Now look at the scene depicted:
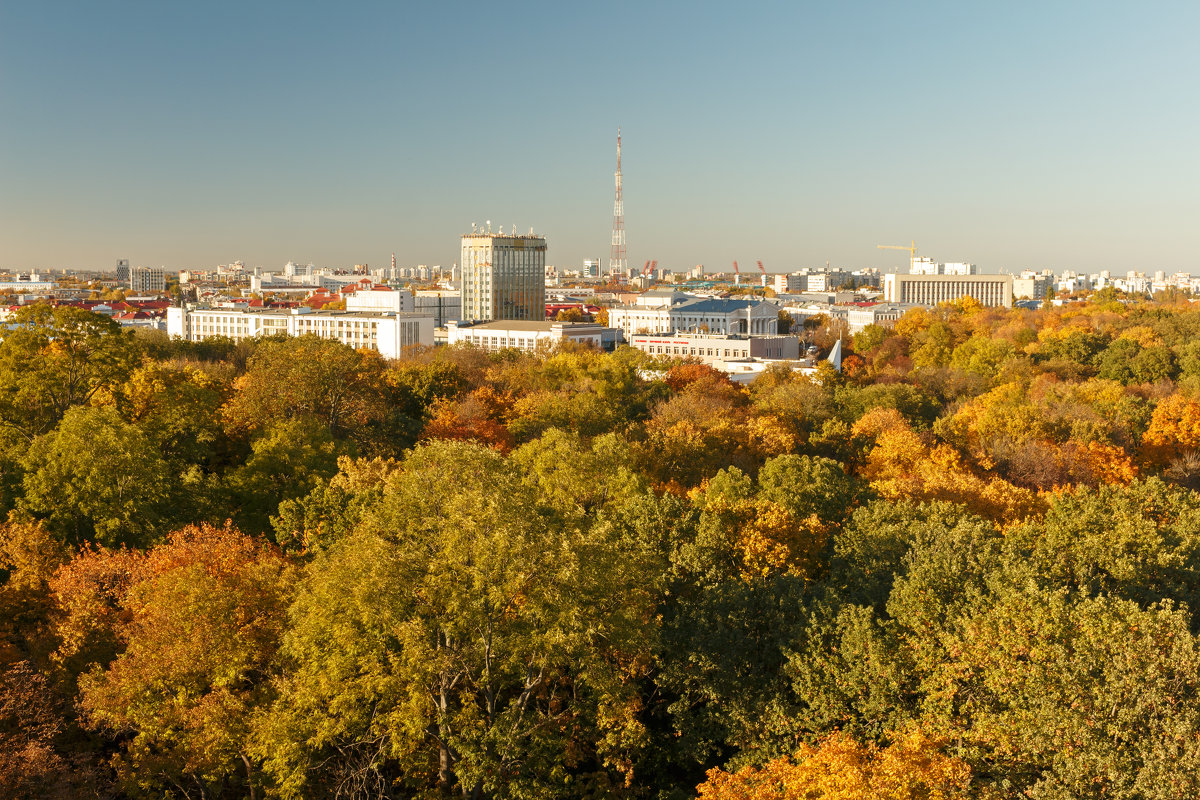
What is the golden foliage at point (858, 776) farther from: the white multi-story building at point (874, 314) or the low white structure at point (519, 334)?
the white multi-story building at point (874, 314)

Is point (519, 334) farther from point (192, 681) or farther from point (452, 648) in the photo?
point (452, 648)

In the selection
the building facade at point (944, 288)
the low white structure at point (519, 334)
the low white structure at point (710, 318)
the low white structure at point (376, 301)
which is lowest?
the low white structure at point (519, 334)

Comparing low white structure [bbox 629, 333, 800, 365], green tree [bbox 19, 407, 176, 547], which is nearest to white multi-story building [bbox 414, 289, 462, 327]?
low white structure [bbox 629, 333, 800, 365]

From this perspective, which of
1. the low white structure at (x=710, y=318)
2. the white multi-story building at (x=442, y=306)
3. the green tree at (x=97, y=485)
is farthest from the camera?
the white multi-story building at (x=442, y=306)

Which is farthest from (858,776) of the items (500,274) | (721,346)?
(500,274)

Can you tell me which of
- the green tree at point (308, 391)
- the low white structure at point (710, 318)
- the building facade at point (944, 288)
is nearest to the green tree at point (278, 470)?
the green tree at point (308, 391)

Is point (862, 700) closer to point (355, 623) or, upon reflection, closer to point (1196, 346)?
point (355, 623)
